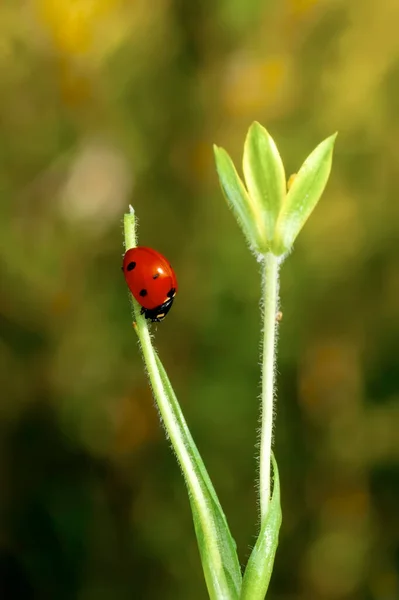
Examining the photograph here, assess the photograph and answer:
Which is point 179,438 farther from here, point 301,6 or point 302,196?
point 301,6

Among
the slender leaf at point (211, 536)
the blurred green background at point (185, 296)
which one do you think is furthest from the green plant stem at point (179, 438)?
the blurred green background at point (185, 296)

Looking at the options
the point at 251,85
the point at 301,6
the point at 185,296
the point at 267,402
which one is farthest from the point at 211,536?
the point at 301,6

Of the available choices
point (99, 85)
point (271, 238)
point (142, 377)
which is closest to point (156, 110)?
point (99, 85)

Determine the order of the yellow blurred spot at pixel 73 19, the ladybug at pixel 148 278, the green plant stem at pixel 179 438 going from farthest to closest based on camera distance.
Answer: the yellow blurred spot at pixel 73 19, the ladybug at pixel 148 278, the green plant stem at pixel 179 438

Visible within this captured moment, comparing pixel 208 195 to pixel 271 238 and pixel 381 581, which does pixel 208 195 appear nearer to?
pixel 381 581

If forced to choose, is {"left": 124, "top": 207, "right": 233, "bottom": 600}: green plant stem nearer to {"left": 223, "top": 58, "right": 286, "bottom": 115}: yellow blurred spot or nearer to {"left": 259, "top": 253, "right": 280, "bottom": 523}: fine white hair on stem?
{"left": 259, "top": 253, "right": 280, "bottom": 523}: fine white hair on stem

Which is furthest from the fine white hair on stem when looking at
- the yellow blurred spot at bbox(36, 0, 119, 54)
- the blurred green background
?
the yellow blurred spot at bbox(36, 0, 119, 54)

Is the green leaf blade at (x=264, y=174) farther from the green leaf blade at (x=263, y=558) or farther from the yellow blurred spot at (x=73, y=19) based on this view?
the yellow blurred spot at (x=73, y=19)
